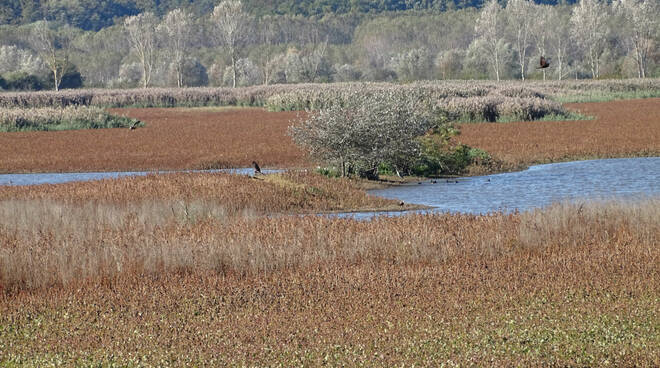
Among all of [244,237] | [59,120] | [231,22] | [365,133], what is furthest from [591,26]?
[244,237]

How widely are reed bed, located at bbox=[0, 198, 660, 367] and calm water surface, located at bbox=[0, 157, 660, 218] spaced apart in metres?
5.00

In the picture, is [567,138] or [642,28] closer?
[567,138]

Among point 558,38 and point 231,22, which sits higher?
point 231,22

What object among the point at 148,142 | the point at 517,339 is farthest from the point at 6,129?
the point at 517,339

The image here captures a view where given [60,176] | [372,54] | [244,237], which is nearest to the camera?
[244,237]

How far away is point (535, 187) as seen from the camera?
2547 centimetres

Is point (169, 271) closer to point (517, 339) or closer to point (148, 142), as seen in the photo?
point (517, 339)

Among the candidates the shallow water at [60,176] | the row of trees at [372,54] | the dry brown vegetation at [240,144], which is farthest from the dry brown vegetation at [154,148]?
the row of trees at [372,54]

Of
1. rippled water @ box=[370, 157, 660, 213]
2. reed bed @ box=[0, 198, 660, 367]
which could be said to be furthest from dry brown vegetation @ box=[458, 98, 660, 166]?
reed bed @ box=[0, 198, 660, 367]

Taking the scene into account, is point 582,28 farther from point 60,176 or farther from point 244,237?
point 244,237

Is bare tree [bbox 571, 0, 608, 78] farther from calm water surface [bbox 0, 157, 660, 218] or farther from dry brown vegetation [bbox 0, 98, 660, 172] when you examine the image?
calm water surface [bbox 0, 157, 660, 218]

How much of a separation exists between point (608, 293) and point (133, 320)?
5.72 meters

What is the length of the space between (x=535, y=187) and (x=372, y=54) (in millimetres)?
145665

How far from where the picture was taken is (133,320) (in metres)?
10.8
